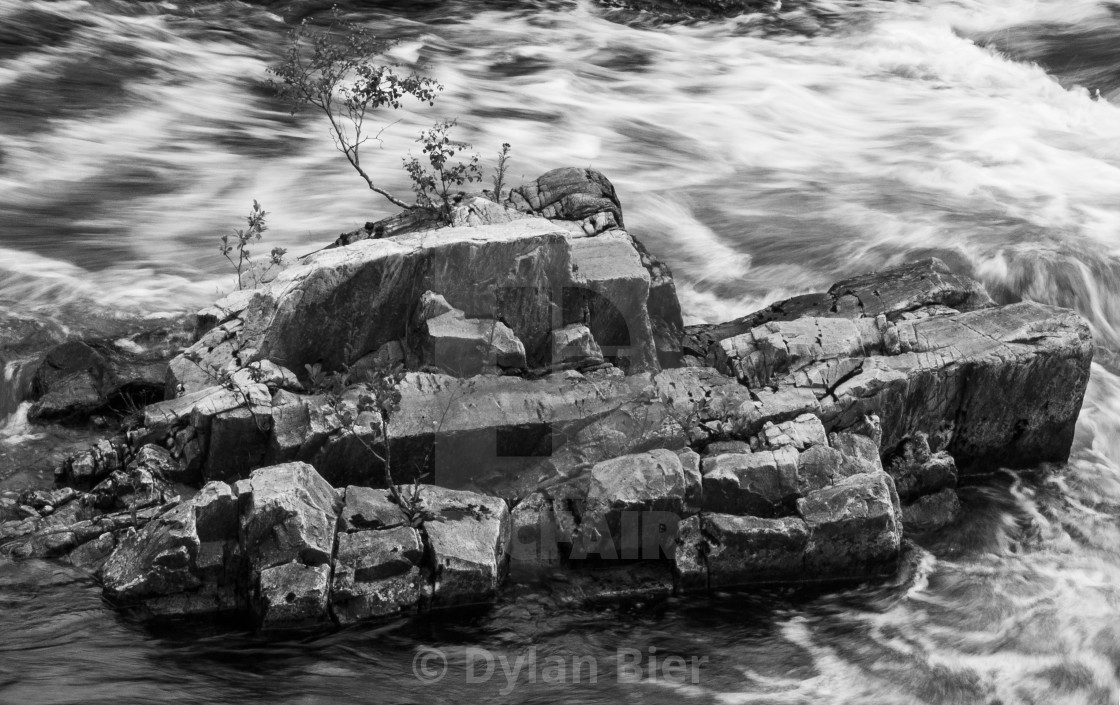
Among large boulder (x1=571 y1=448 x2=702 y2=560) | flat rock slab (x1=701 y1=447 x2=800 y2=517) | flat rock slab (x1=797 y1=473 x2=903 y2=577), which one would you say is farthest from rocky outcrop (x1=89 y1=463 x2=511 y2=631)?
flat rock slab (x1=797 y1=473 x2=903 y2=577)

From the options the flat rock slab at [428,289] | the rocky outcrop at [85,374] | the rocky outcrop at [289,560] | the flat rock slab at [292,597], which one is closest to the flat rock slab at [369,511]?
the rocky outcrop at [289,560]

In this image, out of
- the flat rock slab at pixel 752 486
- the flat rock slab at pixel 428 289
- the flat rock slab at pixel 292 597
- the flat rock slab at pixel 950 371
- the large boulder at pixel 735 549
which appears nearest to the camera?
the flat rock slab at pixel 292 597

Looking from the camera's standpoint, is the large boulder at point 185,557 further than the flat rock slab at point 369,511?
No

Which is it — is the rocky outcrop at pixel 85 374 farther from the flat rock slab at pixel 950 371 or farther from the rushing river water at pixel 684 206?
the flat rock slab at pixel 950 371

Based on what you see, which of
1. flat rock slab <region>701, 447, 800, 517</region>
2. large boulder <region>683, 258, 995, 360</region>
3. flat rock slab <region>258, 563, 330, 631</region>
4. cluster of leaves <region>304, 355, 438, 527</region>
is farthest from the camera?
large boulder <region>683, 258, 995, 360</region>

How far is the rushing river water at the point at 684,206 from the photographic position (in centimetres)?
959

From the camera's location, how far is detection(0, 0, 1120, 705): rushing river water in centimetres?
959

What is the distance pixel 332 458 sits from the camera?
35.4 ft

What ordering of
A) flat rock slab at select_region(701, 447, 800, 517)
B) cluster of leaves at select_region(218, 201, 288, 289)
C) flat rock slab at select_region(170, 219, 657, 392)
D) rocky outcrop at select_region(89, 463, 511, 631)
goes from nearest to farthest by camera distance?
rocky outcrop at select_region(89, 463, 511, 631), flat rock slab at select_region(701, 447, 800, 517), flat rock slab at select_region(170, 219, 657, 392), cluster of leaves at select_region(218, 201, 288, 289)

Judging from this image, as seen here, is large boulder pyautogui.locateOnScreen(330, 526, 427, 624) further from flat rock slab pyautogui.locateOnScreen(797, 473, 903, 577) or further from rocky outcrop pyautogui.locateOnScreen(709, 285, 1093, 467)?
rocky outcrop pyautogui.locateOnScreen(709, 285, 1093, 467)

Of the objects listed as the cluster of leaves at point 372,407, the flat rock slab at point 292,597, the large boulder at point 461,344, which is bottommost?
the flat rock slab at point 292,597

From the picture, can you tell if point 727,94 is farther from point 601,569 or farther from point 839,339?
point 601,569

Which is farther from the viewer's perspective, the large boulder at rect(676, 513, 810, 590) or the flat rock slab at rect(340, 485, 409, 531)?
the large boulder at rect(676, 513, 810, 590)

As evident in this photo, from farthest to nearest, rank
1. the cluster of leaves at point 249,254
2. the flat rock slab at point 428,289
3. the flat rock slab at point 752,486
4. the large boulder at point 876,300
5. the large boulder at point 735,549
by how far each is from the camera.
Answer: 1. the cluster of leaves at point 249,254
2. the large boulder at point 876,300
3. the flat rock slab at point 428,289
4. the flat rock slab at point 752,486
5. the large boulder at point 735,549
